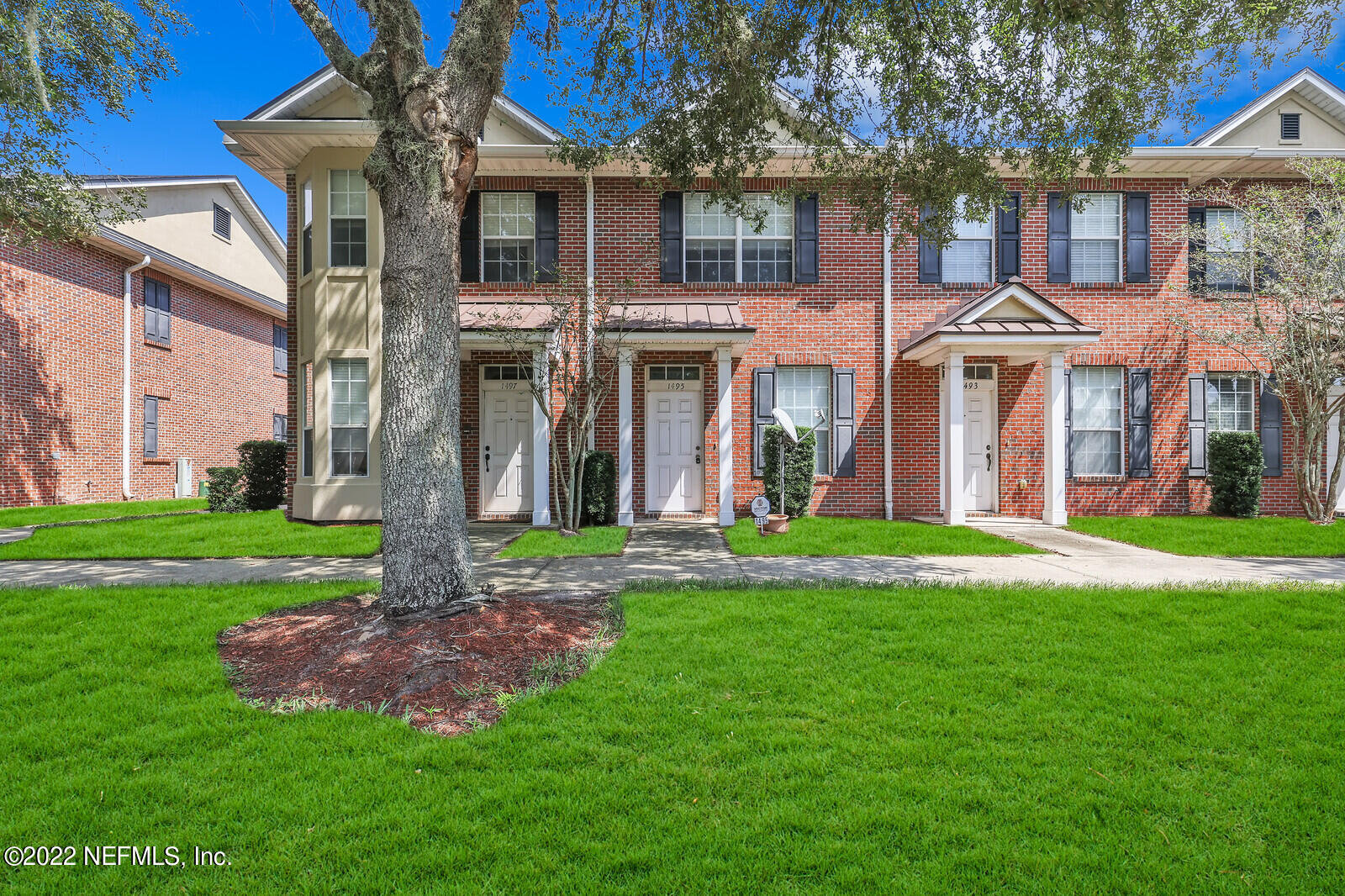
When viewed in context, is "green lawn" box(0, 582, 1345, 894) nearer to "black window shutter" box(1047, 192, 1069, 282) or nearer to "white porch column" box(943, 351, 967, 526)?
"white porch column" box(943, 351, 967, 526)

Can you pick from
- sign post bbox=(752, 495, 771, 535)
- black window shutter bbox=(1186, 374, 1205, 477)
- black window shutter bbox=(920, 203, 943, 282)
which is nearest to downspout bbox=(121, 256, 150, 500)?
sign post bbox=(752, 495, 771, 535)

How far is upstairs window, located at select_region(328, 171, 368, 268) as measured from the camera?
1047 cm

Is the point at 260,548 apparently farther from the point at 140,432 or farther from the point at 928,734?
the point at 140,432

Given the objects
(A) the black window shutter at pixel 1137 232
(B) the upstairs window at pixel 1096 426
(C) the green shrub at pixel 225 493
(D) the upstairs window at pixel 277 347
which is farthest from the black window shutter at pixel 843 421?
(D) the upstairs window at pixel 277 347

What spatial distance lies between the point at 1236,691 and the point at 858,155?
656 cm

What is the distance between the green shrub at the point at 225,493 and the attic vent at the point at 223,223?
9.30 meters

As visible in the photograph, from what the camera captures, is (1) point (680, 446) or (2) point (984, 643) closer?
(2) point (984, 643)

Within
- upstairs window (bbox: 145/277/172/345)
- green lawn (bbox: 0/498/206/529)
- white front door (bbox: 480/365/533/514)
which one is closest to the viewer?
green lawn (bbox: 0/498/206/529)

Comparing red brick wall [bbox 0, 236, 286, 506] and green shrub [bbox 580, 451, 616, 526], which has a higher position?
red brick wall [bbox 0, 236, 286, 506]

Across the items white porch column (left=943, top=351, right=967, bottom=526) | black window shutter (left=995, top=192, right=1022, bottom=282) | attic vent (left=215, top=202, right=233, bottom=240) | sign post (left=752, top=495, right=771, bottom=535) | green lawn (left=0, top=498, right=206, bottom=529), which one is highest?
attic vent (left=215, top=202, right=233, bottom=240)

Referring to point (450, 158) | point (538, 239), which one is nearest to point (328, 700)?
point (450, 158)

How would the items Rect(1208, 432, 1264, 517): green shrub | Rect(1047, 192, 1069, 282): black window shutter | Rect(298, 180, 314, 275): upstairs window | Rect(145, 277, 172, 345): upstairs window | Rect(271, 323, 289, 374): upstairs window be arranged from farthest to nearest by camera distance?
Rect(271, 323, 289, 374): upstairs window < Rect(145, 277, 172, 345): upstairs window < Rect(1047, 192, 1069, 282): black window shutter < Rect(298, 180, 314, 275): upstairs window < Rect(1208, 432, 1264, 517): green shrub

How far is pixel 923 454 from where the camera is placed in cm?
1111

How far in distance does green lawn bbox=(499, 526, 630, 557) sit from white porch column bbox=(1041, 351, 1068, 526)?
22.1 feet
